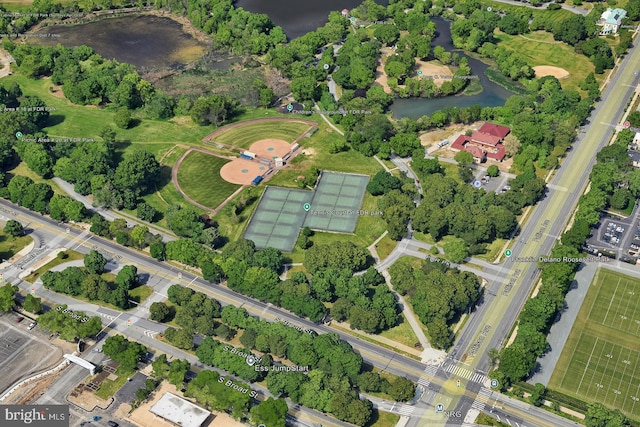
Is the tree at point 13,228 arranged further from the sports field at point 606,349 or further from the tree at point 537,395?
the sports field at point 606,349

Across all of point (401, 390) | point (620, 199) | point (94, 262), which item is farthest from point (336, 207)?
point (620, 199)

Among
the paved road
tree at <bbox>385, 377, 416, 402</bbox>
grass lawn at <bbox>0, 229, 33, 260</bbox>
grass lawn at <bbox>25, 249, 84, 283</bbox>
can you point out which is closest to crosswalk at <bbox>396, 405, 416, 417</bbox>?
tree at <bbox>385, 377, 416, 402</bbox>

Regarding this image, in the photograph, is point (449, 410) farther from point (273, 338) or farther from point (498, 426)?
point (273, 338)

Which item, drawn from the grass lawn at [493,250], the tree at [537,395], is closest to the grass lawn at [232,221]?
the grass lawn at [493,250]

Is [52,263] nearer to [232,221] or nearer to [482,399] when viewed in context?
[232,221]

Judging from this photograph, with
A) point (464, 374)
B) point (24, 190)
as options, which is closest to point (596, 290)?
point (464, 374)

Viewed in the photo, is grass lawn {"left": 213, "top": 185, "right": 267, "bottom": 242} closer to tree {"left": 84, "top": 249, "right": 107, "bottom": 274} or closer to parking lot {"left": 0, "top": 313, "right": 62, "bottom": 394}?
tree {"left": 84, "top": 249, "right": 107, "bottom": 274}
